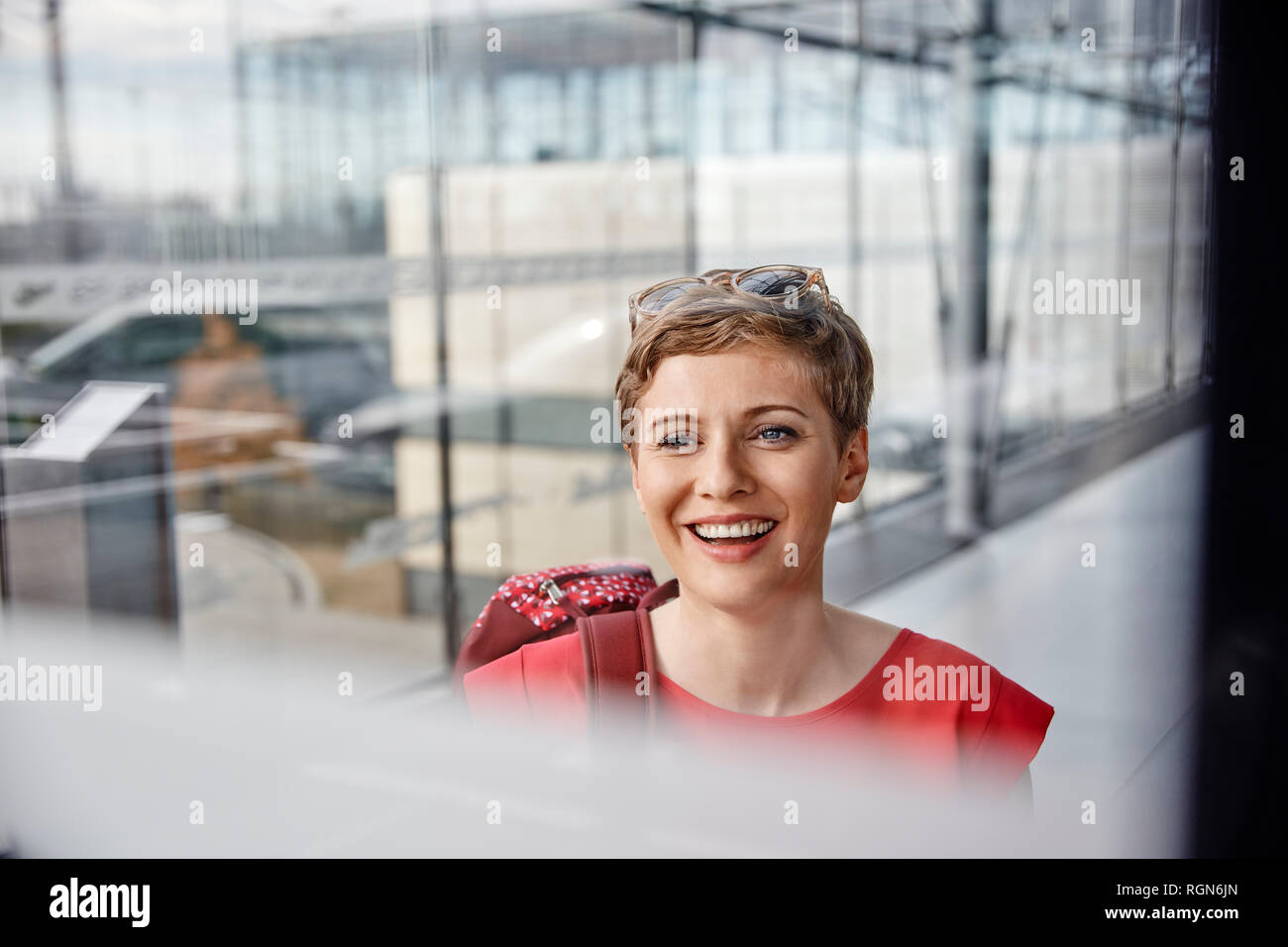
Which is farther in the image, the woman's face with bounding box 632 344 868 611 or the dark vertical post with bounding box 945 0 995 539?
the dark vertical post with bounding box 945 0 995 539

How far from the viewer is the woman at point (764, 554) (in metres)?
1.78

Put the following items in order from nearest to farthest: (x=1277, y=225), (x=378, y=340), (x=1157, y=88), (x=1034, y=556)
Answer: (x=1277, y=225)
(x=1157, y=88)
(x=1034, y=556)
(x=378, y=340)

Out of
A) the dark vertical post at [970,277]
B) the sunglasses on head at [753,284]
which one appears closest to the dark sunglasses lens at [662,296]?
the sunglasses on head at [753,284]

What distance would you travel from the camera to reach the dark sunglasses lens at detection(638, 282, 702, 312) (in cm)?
181

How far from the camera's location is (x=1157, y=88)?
122 inches

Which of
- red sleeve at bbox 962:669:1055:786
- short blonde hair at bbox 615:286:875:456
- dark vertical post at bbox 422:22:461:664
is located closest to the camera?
short blonde hair at bbox 615:286:875:456

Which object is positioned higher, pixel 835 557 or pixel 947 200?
pixel 947 200

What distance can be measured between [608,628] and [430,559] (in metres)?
4.00

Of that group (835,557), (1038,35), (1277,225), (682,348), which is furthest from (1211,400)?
(1038,35)

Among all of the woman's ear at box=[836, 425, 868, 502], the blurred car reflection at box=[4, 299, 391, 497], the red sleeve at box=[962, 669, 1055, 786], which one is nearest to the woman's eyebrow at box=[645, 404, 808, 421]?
the woman's ear at box=[836, 425, 868, 502]

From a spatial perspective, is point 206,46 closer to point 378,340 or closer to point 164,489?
point 378,340

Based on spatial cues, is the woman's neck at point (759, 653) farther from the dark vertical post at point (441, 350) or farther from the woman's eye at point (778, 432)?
the dark vertical post at point (441, 350)

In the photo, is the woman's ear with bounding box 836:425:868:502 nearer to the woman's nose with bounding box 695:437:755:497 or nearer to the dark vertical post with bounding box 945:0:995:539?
the woman's nose with bounding box 695:437:755:497

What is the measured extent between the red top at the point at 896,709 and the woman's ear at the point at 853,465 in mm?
249
